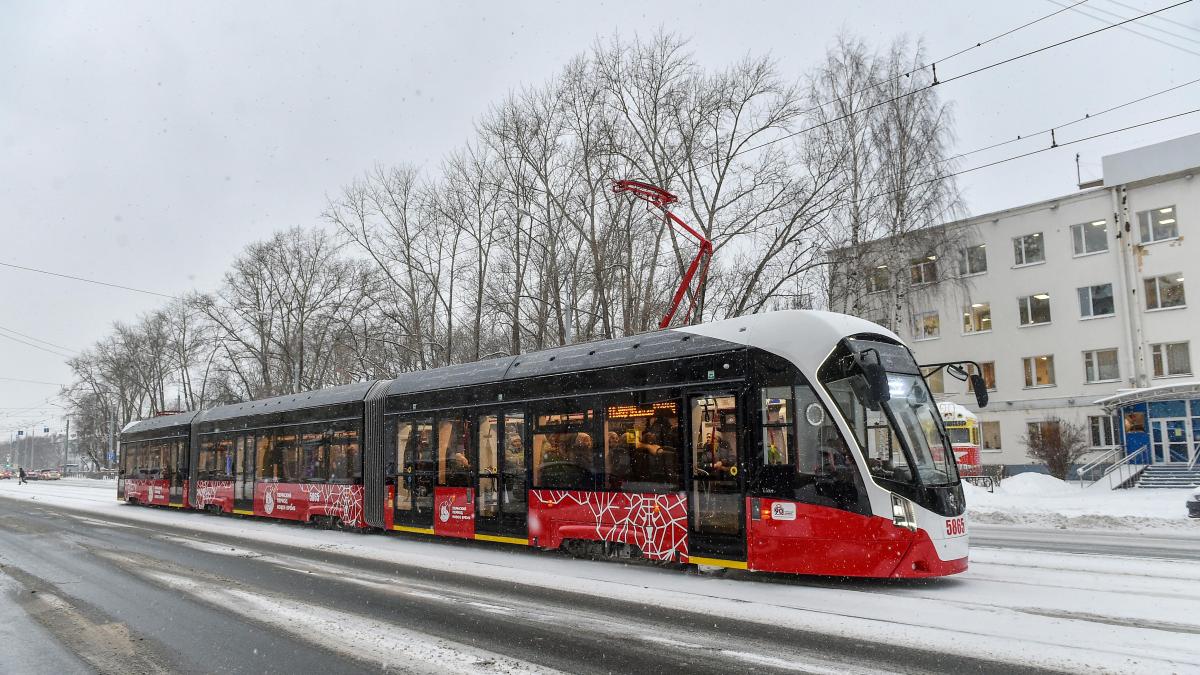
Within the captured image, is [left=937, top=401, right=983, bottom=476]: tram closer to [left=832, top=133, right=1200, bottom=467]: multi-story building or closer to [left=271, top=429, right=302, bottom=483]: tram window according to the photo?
[left=832, top=133, right=1200, bottom=467]: multi-story building

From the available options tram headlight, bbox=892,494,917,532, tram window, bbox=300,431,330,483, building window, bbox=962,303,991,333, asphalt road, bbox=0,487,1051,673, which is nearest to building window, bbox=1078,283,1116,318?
building window, bbox=962,303,991,333

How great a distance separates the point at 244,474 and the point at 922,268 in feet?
87.1

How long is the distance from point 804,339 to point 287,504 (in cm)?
1446

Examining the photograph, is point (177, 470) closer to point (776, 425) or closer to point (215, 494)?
point (215, 494)

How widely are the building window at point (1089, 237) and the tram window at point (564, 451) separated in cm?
3148

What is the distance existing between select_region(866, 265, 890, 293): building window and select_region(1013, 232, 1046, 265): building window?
1177 centimetres

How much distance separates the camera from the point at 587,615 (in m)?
7.71

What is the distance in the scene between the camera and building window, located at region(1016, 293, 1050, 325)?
35594 millimetres

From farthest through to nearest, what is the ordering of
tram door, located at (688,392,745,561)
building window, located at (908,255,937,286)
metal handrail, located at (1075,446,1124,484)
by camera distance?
1. building window, located at (908,255,937,286)
2. metal handrail, located at (1075,446,1124,484)
3. tram door, located at (688,392,745,561)

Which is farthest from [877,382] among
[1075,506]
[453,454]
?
[1075,506]

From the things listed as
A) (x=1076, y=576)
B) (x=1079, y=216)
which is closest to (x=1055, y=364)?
(x=1079, y=216)

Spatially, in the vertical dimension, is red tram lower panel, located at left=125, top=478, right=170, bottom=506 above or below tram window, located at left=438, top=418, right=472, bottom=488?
below

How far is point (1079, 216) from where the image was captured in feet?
113

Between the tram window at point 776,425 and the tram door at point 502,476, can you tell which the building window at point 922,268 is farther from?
the tram window at point 776,425
